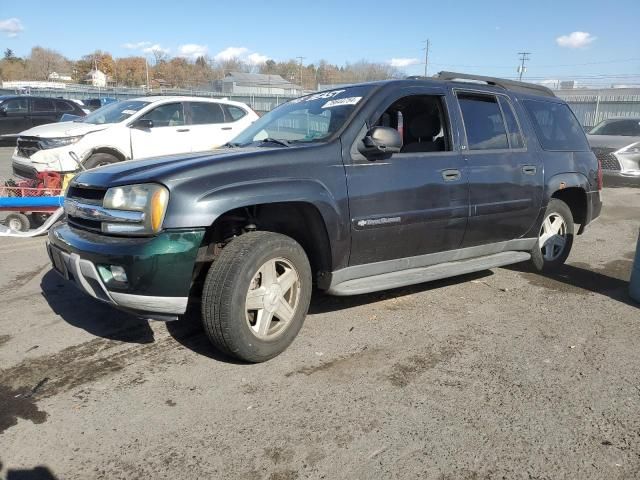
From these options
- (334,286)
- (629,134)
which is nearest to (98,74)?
(629,134)

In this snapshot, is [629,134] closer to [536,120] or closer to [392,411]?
[536,120]

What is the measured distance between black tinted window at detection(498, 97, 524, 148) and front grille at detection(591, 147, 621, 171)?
29.5 feet

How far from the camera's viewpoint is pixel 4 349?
11.5 ft

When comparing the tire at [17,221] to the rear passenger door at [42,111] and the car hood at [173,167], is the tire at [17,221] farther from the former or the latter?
the rear passenger door at [42,111]

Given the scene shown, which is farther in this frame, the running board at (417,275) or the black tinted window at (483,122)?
the black tinted window at (483,122)

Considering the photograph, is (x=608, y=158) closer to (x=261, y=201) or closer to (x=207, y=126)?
(x=207, y=126)

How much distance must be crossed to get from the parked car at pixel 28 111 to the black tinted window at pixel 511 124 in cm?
1639

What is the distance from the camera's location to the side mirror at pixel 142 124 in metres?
8.92

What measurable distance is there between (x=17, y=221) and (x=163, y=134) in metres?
3.26

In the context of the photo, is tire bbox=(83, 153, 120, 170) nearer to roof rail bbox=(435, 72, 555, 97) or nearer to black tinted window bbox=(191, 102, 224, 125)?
black tinted window bbox=(191, 102, 224, 125)

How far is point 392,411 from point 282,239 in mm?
1229

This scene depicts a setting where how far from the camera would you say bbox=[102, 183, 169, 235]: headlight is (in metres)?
2.94

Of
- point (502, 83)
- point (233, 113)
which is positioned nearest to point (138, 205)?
point (502, 83)

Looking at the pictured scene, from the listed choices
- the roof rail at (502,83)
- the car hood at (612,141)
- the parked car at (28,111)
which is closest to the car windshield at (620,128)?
the car hood at (612,141)
